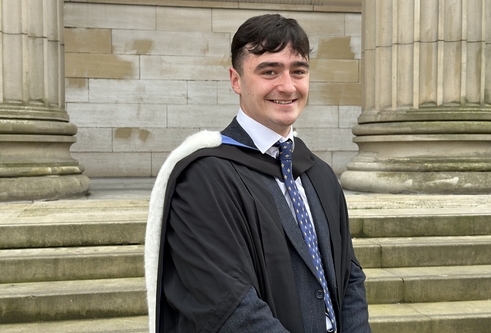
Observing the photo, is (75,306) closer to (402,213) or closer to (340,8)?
(402,213)

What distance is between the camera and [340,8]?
1129cm

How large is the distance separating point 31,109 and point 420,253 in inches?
180

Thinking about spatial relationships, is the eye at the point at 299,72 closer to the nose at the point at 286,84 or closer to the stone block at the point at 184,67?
the nose at the point at 286,84

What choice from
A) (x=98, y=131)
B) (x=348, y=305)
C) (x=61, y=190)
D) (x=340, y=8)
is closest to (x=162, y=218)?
(x=348, y=305)

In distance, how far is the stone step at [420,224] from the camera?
5.48m

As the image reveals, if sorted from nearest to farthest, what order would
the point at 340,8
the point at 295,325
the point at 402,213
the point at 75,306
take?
the point at 295,325, the point at 75,306, the point at 402,213, the point at 340,8

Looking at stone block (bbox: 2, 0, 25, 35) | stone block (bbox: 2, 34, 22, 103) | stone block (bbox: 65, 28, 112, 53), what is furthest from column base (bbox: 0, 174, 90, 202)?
stone block (bbox: 65, 28, 112, 53)

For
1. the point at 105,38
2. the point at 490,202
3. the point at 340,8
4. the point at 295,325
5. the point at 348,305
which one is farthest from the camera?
the point at 340,8

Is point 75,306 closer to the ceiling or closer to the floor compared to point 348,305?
closer to the floor

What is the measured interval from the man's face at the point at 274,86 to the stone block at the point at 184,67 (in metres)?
8.95

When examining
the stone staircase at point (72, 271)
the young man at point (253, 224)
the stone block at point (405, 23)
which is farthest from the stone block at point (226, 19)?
the young man at point (253, 224)

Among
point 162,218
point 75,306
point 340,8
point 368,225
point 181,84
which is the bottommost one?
point 75,306

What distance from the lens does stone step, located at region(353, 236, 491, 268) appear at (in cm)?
512

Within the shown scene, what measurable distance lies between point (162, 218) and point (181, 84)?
909 centimetres
